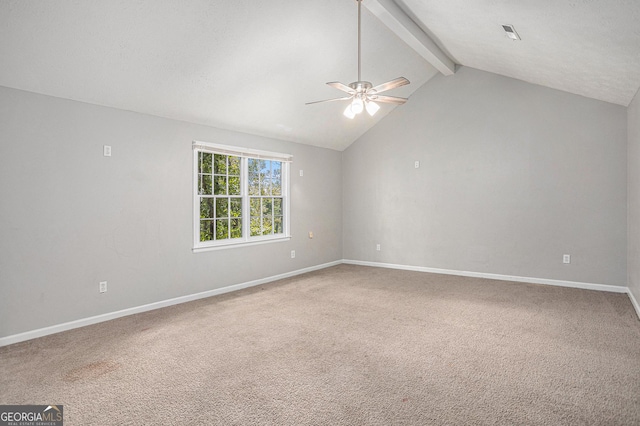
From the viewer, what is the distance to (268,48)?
3.92 metres

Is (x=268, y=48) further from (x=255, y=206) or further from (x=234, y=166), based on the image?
(x=255, y=206)

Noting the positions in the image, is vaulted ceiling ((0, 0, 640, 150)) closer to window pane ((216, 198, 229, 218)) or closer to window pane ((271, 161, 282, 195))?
window pane ((271, 161, 282, 195))

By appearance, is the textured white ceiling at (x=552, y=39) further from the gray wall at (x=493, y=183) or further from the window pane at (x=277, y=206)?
the window pane at (x=277, y=206)

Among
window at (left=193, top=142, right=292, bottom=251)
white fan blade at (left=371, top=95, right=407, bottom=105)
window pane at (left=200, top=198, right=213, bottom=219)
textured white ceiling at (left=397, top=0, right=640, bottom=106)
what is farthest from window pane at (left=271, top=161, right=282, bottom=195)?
textured white ceiling at (left=397, top=0, right=640, bottom=106)

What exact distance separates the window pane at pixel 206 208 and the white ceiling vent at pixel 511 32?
161 inches

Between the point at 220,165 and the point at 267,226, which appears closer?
the point at 220,165

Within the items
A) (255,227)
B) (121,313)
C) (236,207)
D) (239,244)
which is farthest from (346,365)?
(255,227)

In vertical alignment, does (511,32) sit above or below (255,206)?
above

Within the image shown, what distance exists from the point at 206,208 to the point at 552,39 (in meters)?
4.46

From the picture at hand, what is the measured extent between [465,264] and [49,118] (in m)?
6.05

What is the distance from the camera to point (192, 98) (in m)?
4.27

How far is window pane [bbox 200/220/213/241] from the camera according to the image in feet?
16.3

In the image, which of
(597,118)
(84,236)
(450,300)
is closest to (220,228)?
(84,236)

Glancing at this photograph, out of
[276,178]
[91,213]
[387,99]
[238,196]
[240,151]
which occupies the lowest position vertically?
[91,213]
